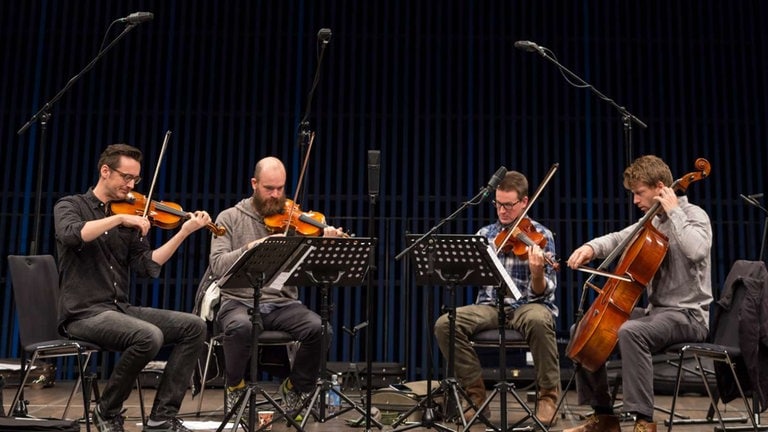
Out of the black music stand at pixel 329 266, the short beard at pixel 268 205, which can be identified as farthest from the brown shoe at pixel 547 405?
the short beard at pixel 268 205

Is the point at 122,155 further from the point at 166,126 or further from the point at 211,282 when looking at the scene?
the point at 166,126

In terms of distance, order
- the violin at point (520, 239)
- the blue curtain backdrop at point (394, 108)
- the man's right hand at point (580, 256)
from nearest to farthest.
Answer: the man's right hand at point (580, 256), the violin at point (520, 239), the blue curtain backdrop at point (394, 108)

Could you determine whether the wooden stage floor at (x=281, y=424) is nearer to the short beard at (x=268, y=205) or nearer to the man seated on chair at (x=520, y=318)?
the man seated on chair at (x=520, y=318)

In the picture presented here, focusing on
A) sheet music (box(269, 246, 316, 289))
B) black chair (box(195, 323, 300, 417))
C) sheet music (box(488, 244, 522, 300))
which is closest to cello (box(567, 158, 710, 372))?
sheet music (box(488, 244, 522, 300))

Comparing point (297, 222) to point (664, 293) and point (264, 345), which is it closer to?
point (264, 345)

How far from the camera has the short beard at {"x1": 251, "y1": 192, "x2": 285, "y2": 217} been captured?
439 centimetres

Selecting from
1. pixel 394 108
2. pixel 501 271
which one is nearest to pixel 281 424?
pixel 501 271

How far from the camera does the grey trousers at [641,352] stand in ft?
10.9

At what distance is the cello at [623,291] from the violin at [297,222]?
1.53 m

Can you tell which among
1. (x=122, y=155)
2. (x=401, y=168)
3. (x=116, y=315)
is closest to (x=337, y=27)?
(x=401, y=168)

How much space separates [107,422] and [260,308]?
3.24ft

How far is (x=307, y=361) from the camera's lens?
4164 millimetres

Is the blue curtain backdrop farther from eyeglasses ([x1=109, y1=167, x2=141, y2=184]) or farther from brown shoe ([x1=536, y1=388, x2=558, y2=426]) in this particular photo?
eyeglasses ([x1=109, y1=167, x2=141, y2=184])

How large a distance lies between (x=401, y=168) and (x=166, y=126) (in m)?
2.06
